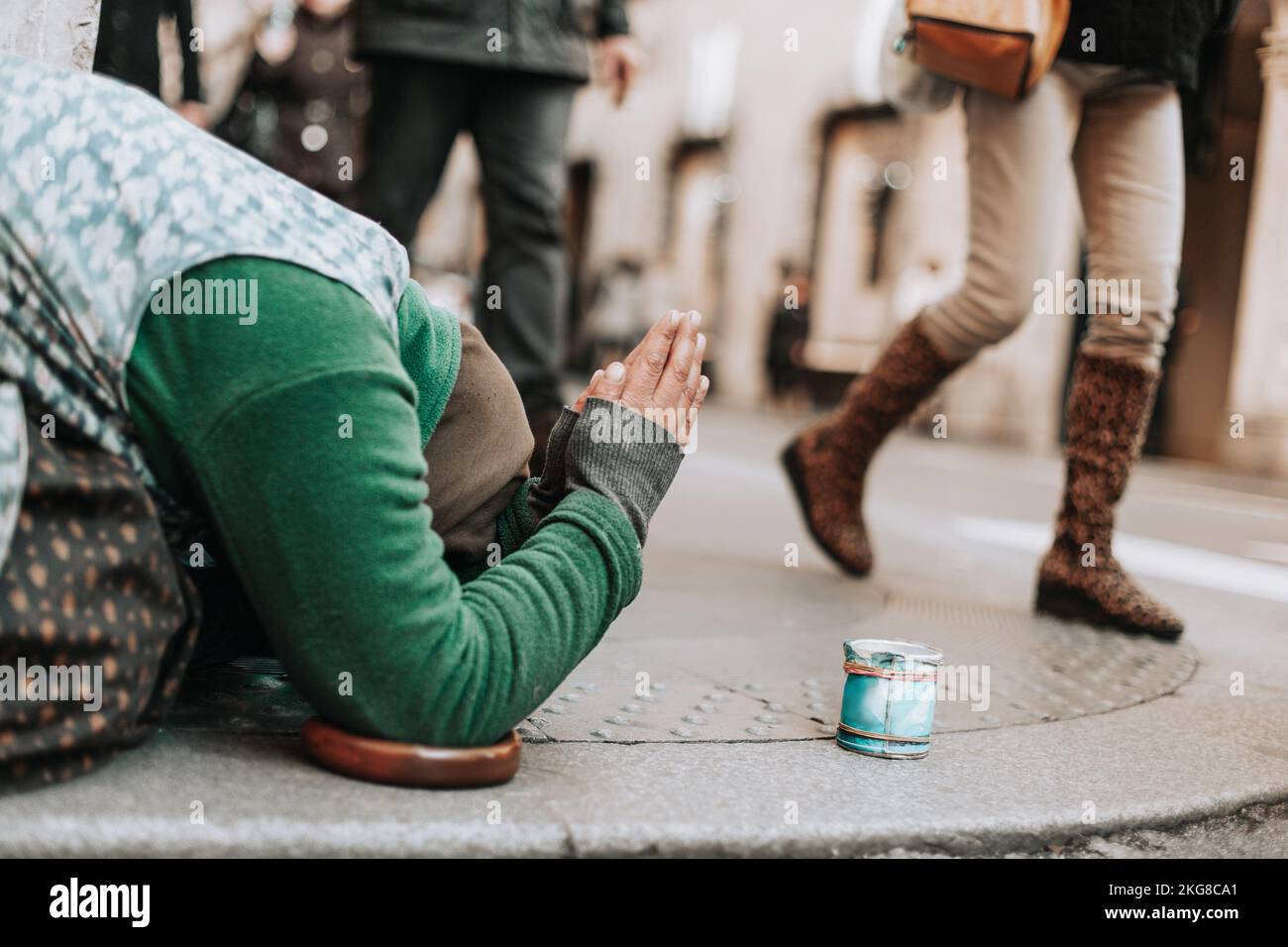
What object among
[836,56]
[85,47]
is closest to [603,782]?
[85,47]

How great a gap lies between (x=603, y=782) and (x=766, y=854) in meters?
0.24

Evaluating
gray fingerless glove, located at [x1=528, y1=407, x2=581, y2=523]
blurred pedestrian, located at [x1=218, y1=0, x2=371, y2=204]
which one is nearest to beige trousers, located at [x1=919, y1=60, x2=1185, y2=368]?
gray fingerless glove, located at [x1=528, y1=407, x2=581, y2=523]

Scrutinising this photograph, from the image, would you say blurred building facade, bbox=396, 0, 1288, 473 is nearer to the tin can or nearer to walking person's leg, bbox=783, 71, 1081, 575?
walking person's leg, bbox=783, 71, 1081, 575

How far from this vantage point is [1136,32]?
2.79 m

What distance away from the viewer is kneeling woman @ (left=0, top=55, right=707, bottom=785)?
4.50 feet

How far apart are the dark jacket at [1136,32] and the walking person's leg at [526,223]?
1.41 metres

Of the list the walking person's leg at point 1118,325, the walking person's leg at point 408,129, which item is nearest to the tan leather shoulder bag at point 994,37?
the walking person's leg at point 1118,325

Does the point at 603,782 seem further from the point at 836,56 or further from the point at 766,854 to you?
the point at 836,56

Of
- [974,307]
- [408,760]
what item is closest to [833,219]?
[974,307]

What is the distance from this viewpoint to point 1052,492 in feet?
24.8

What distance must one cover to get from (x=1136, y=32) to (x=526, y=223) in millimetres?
1631

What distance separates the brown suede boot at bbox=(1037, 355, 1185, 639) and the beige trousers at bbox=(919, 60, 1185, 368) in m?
0.06
